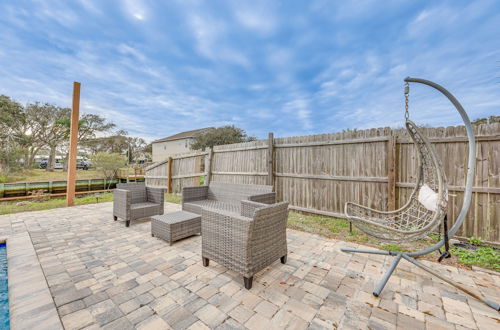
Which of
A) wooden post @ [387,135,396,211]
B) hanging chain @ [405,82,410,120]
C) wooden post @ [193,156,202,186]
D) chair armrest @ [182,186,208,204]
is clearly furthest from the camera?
wooden post @ [193,156,202,186]

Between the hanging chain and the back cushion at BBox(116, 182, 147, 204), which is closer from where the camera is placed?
the hanging chain

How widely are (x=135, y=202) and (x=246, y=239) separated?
3537mm

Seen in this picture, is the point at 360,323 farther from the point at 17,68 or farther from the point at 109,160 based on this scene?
the point at 109,160

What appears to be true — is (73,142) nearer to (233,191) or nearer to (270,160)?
(233,191)

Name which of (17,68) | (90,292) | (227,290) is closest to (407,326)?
(227,290)

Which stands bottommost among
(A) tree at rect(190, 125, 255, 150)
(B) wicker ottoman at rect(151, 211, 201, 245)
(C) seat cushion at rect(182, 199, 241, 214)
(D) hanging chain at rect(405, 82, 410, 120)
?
(B) wicker ottoman at rect(151, 211, 201, 245)

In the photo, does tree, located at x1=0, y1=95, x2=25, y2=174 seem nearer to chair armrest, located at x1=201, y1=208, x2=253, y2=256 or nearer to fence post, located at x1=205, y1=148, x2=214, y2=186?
fence post, located at x1=205, y1=148, x2=214, y2=186

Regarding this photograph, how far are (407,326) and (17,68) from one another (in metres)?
11.9

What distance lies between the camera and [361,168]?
4.13 m

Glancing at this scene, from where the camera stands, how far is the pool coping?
1488 mm

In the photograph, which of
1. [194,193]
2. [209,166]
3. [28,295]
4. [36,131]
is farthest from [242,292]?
[36,131]

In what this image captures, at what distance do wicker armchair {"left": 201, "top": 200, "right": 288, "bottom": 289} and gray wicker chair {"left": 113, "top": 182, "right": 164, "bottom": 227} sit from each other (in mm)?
2353

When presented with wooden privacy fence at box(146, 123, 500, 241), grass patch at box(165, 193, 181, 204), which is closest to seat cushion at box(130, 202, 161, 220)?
grass patch at box(165, 193, 181, 204)

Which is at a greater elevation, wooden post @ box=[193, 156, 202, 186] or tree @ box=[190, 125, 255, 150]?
tree @ box=[190, 125, 255, 150]
